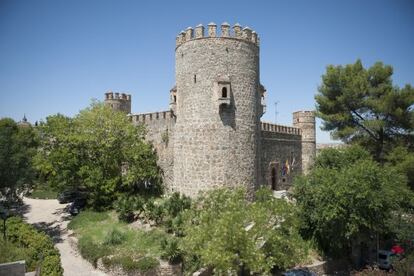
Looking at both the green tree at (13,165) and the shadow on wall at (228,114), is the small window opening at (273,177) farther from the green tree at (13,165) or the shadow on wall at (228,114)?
the green tree at (13,165)

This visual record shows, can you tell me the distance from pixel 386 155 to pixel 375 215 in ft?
29.1

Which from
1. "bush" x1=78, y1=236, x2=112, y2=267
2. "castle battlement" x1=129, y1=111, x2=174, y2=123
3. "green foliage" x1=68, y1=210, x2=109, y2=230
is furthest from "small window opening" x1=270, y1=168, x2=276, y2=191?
"bush" x1=78, y1=236, x2=112, y2=267

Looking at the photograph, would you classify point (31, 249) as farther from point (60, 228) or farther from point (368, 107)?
point (368, 107)

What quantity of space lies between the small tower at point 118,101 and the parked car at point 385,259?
89.2 feet

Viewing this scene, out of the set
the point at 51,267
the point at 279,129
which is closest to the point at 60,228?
the point at 51,267

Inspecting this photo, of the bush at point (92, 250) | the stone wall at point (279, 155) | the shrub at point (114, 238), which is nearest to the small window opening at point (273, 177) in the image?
the stone wall at point (279, 155)

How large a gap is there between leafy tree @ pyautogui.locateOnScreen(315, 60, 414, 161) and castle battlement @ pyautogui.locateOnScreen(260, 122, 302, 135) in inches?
143

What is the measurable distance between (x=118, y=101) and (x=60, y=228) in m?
17.0

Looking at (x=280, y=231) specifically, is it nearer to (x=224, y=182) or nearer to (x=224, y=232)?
(x=224, y=232)

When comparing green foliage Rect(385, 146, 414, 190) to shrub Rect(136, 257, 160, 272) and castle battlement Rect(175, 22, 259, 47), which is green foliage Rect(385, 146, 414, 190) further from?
shrub Rect(136, 257, 160, 272)

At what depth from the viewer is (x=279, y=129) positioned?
98.7ft

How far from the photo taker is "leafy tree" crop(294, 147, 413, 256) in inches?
672

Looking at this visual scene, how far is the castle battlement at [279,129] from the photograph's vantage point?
28.6 m

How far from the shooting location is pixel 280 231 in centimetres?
1484
